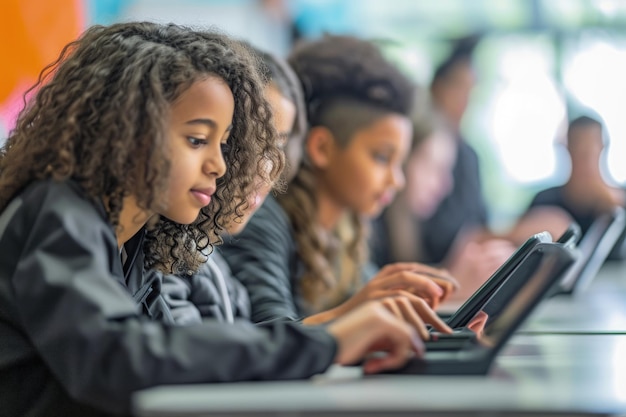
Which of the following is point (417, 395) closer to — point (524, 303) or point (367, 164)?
point (524, 303)

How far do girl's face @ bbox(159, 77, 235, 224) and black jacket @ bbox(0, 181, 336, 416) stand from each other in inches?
4.3

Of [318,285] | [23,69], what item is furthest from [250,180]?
[23,69]

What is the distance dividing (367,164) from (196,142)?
47.6 inches

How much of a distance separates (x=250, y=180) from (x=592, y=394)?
53 centimetres

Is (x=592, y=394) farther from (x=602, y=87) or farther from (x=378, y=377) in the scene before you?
(x=602, y=87)

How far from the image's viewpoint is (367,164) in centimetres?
225

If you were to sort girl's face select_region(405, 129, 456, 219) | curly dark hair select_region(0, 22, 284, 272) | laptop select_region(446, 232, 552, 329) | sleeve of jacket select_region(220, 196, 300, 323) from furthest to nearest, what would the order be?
girl's face select_region(405, 129, 456, 219) < sleeve of jacket select_region(220, 196, 300, 323) < laptop select_region(446, 232, 552, 329) < curly dark hair select_region(0, 22, 284, 272)

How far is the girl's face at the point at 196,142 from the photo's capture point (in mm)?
1048

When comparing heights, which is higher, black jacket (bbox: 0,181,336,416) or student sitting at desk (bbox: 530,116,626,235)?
black jacket (bbox: 0,181,336,416)

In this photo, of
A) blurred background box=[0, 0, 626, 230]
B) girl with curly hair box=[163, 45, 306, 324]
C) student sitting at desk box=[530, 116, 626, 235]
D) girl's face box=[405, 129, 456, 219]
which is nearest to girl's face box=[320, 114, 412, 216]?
girl with curly hair box=[163, 45, 306, 324]

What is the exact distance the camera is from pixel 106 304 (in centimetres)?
87

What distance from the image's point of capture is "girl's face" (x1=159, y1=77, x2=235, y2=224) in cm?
105

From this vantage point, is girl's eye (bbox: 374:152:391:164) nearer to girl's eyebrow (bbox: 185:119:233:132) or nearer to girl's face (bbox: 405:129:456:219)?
girl's eyebrow (bbox: 185:119:233:132)

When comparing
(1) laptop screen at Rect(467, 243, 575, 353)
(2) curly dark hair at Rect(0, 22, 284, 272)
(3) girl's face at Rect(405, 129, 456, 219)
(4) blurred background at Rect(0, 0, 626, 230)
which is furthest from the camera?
(4) blurred background at Rect(0, 0, 626, 230)
